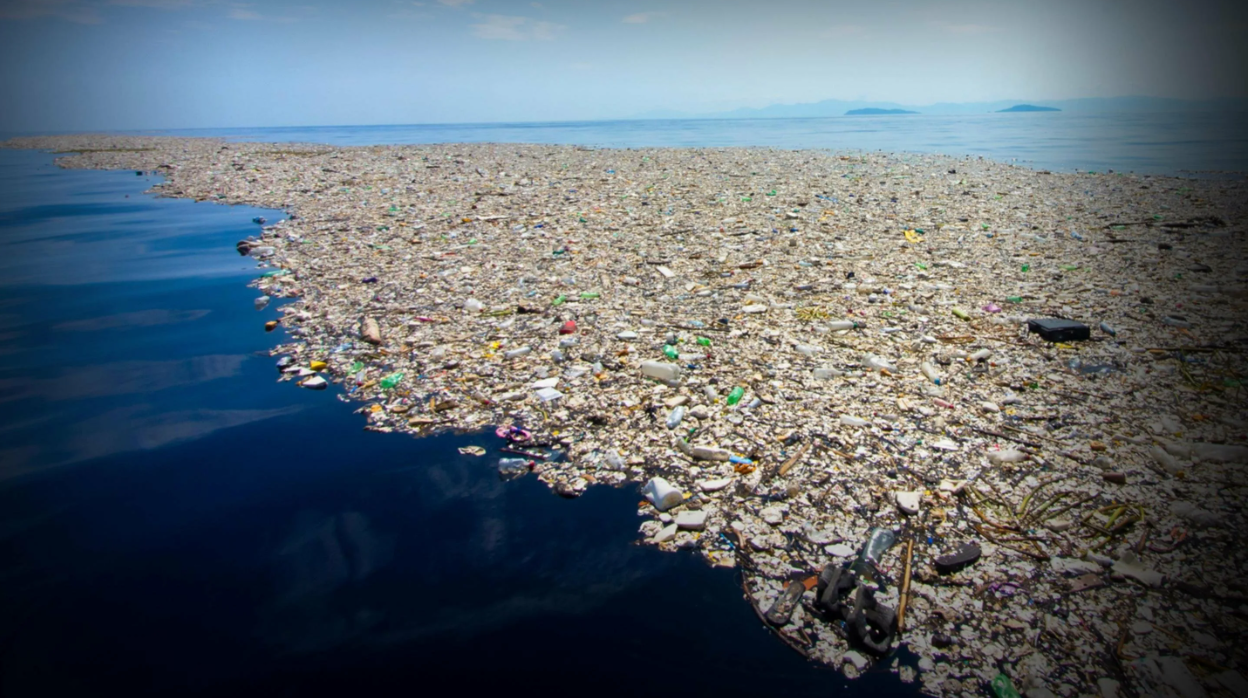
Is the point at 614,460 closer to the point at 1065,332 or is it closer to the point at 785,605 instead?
the point at 785,605

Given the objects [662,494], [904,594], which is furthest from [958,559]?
[662,494]

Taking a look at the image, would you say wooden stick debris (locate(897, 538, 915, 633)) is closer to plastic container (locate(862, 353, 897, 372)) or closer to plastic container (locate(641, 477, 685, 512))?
plastic container (locate(641, 477, 685, 512))

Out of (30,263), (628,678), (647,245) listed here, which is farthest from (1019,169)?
(30,263)

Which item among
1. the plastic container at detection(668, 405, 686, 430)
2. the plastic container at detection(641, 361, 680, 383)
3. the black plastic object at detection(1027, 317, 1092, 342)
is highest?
the black plastic object at detection(1027, 317, 1092, 342)

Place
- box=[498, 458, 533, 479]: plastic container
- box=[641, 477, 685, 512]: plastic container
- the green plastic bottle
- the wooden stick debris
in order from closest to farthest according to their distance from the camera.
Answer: the green plastic bottle
the wooden stick debris
box=[641, 477, 685, 512]: plastic container
box=[498, 458, 533, 479]: plastic container

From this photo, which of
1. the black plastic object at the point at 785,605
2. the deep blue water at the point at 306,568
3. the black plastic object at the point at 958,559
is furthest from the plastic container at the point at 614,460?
the black plastic object at the point at 958,559

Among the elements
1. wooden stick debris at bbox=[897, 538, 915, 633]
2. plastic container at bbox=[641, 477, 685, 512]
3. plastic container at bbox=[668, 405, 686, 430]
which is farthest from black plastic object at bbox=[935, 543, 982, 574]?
plastic container at bbox=[668, 405, 686, 430]

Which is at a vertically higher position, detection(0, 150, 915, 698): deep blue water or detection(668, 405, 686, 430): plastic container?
detection(668, 405, 686, 430): plastic container
